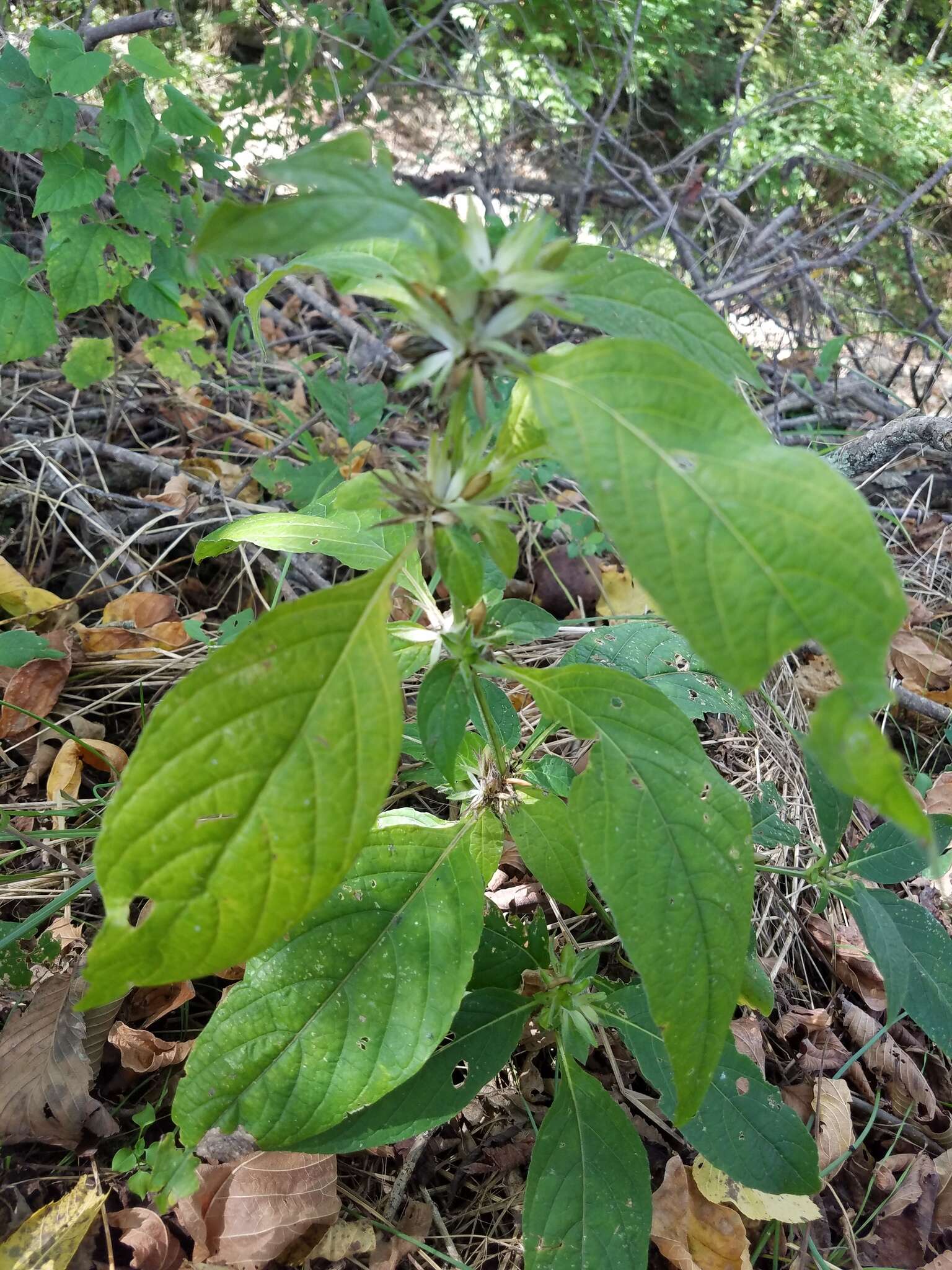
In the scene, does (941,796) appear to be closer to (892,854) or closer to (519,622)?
(892,854)

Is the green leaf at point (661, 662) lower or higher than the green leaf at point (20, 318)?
higher

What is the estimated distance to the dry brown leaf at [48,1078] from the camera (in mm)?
1272

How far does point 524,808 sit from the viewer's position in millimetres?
1213

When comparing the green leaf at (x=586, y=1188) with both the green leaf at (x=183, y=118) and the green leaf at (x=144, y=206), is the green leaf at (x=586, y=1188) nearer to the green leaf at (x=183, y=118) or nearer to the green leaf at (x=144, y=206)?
the green leaf at (x=144, y=206)

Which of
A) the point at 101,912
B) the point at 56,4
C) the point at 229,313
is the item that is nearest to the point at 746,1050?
the point at 101,912

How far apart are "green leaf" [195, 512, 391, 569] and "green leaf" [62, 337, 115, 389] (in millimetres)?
1326

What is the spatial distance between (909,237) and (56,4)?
4613 millimetres

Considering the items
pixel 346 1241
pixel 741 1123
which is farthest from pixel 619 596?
pixel 346 1241

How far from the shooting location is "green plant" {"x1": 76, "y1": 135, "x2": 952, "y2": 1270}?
67 cm

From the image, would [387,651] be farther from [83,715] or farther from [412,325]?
[83,715]

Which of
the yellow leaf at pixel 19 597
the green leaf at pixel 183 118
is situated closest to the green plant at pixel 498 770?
the yellow leaf at pixel 19 597

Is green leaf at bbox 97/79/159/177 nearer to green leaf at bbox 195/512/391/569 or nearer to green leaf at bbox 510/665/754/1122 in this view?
green leaf at bbox 195/512/391/569

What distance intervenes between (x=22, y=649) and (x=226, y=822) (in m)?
1.16

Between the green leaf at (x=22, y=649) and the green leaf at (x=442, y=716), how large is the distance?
42.1 inches
